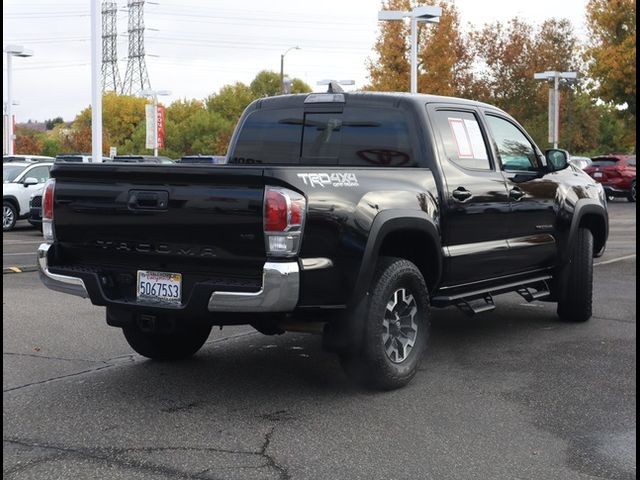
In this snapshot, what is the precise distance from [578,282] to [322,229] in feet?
12.6

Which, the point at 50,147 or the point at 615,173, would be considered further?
the point at 50,147

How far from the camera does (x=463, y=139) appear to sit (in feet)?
23.3

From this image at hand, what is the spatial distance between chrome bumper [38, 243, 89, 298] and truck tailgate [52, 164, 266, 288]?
11 centimetres

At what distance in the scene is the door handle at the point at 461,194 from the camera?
6664 mm

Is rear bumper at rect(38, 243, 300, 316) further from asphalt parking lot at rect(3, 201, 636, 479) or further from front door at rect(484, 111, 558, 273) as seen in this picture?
front door at rect(484, 111, 558, 273)

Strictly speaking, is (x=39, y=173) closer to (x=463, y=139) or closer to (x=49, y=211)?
(x=49, y=211)

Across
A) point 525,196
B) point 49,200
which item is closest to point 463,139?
point 525,196

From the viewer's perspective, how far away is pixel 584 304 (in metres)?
8.48

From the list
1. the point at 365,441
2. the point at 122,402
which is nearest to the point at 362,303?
the point at 365,441

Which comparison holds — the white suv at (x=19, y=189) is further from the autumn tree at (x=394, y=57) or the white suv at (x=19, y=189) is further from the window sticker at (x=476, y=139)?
the autumn tree at (x=394, y=57)

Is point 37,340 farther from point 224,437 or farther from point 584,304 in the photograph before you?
point 584,304

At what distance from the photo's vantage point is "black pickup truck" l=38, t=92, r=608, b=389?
530cm

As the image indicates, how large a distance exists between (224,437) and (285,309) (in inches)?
30.9

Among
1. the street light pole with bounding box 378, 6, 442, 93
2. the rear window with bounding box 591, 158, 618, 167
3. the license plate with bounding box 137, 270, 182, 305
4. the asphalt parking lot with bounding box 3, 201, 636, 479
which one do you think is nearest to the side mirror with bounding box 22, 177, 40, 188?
the street light pole with bounding box 378, 6, 442, 93
